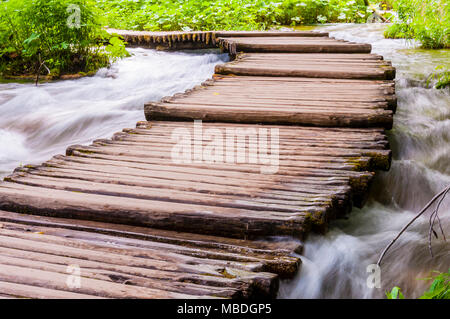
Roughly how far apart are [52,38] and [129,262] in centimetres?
627

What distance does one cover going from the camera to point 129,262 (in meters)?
2.60

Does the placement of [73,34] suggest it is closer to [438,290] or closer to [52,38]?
[52,38]

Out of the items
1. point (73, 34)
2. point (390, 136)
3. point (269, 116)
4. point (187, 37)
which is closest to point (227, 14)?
point (187, 37)

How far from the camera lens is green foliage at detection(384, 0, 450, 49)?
334 inches

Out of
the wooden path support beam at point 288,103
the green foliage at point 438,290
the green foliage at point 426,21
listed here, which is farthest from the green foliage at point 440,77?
the green foliage at point 438,290

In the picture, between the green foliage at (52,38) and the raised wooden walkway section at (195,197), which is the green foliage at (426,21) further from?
the green foliage at (52,38)

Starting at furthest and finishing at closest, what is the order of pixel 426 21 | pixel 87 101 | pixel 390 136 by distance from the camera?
pixel 426 21 < pixel 87 101 < pixel 390 136

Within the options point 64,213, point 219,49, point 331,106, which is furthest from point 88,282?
point 219,49

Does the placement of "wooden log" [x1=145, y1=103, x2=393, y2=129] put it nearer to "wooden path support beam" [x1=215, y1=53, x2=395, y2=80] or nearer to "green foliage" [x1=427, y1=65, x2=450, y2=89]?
"wooden path support beam" [x1=215, y1=53, x2=395, y2=80]

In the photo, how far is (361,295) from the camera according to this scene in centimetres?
293

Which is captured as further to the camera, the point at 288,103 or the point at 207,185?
the point at 288,103

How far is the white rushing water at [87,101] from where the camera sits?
20.3 ft

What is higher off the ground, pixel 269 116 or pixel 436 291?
pixel 269 116

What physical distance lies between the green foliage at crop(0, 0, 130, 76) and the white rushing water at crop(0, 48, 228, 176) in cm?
36
